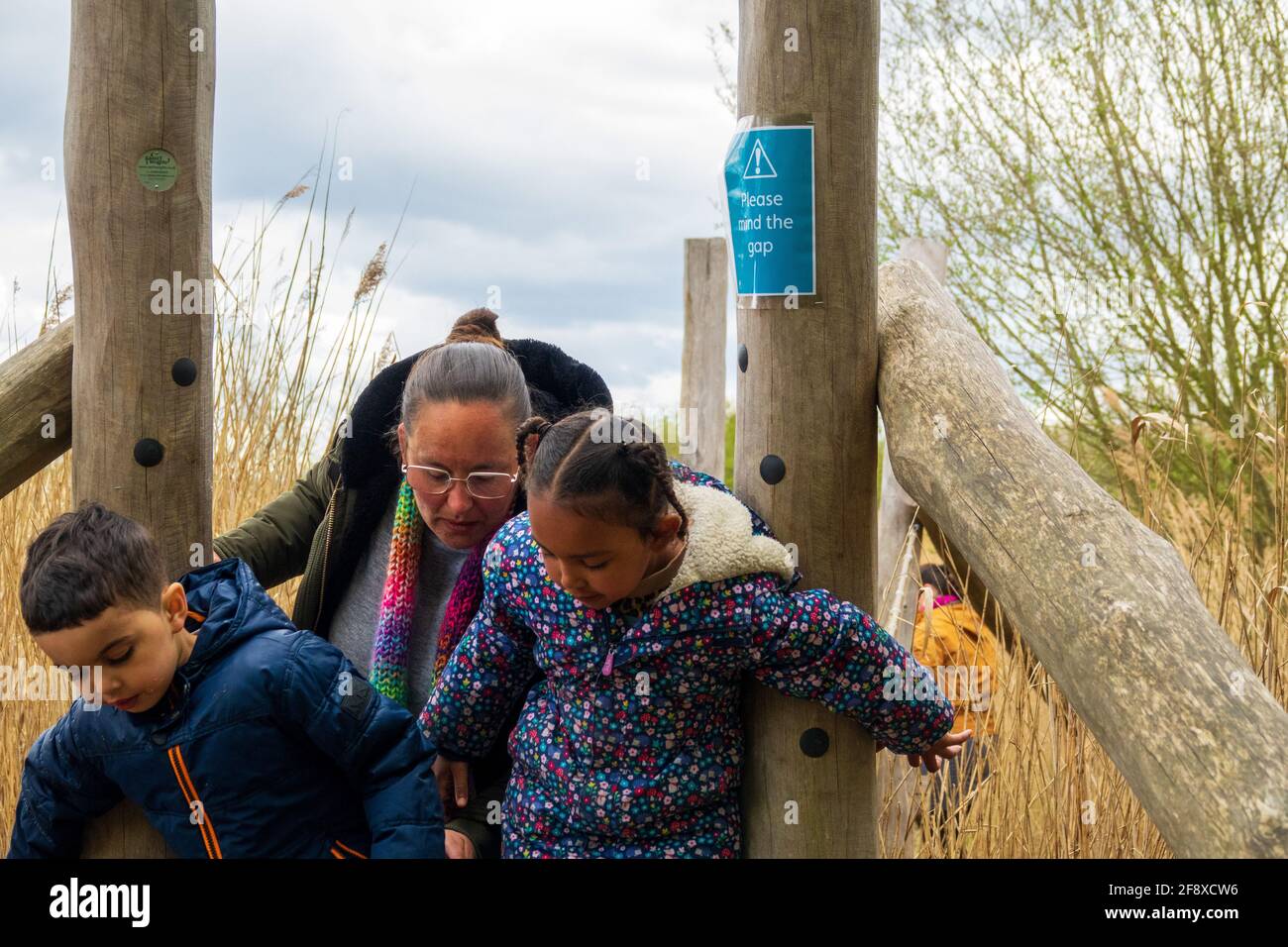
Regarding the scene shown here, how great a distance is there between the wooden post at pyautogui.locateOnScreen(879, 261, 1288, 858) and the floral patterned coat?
10.7 inches

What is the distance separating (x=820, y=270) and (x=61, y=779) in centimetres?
154

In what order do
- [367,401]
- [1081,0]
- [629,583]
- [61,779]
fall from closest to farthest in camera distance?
1. [629,583]
2. [61,779]
3. [367,401]
4. [1081,0]

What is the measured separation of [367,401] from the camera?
2.51 meters

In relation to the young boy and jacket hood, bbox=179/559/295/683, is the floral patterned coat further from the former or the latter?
jacket hood, bbox=179/559/295/683

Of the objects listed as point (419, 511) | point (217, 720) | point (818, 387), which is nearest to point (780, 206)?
point (818, 387)

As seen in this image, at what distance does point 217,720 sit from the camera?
6.77 ft

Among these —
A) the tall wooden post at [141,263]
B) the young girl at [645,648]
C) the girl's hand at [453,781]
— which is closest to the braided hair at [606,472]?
the young girl at [645,648]

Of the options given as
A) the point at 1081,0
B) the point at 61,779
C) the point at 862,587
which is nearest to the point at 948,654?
the point at 862,587

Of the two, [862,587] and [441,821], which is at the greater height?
[862,587]

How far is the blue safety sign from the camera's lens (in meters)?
2.11

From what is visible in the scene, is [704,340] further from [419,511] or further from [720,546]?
[720,546]

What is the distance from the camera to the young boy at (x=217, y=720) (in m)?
1.99
